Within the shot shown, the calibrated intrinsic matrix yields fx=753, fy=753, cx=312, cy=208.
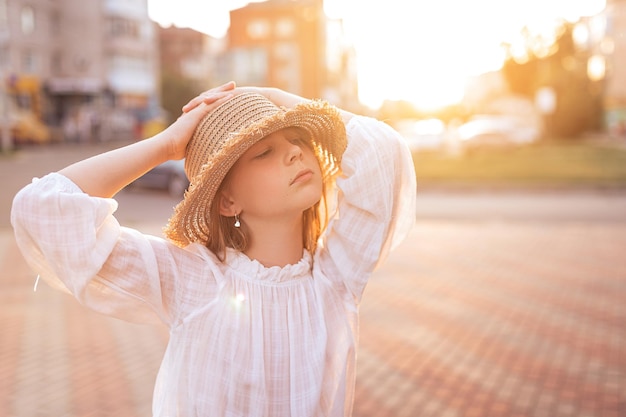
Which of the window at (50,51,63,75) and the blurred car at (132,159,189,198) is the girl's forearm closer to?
the blurred car at (132,159,189,198)

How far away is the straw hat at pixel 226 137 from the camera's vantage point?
1923 millimetres

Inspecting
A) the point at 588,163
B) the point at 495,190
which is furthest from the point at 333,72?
the point at 495,190

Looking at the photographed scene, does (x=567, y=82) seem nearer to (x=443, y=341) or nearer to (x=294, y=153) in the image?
(x=443, y=341)

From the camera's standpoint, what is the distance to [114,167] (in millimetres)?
1941

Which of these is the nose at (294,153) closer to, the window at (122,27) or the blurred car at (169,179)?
the blurred car at (169,179)

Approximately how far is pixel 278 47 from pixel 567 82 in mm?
45815

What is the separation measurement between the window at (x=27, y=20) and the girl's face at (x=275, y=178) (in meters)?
43.0

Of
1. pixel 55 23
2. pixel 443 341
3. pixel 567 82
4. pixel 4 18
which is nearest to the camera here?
pixel 443 341

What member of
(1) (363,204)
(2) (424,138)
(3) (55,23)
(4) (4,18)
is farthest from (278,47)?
(1) (363,204)

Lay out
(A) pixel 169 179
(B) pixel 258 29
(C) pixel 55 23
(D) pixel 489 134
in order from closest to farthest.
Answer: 1. (A) pixel 169 179
2. (D) pixel 489 134
3. (C) pixel 55 23
4. (B) pixel 258 29

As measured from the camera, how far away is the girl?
6.15 ft

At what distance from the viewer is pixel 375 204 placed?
7.13ft

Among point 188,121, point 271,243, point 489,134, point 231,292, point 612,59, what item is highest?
point 188,121

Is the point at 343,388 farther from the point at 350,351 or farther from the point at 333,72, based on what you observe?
the point at 333,72
